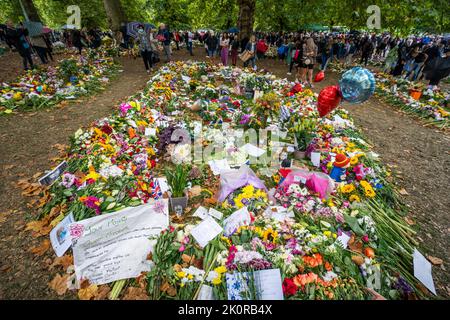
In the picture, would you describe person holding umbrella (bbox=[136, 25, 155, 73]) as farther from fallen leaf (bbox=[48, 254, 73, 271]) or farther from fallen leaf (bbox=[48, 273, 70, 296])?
fallen leaf (bbox=[48, 273, 70, 296])

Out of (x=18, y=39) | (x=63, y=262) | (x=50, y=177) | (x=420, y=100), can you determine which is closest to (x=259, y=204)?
(x=63, y=262)

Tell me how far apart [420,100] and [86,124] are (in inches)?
419

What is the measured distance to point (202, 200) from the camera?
3.48 meters

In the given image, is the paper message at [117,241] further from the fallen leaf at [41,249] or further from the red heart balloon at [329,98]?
the red heart balloon at [329,98]

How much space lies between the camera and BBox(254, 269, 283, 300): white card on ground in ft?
7.21

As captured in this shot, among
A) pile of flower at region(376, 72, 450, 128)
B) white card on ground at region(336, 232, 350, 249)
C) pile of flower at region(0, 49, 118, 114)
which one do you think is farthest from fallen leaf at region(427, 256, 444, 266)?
pile of flower at region(0, 49, 118, 114)

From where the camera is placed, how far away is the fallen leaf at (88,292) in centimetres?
226

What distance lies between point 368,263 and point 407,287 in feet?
1.23

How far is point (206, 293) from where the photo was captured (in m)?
2.23

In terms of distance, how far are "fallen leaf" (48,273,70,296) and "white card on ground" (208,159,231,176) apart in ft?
7.79

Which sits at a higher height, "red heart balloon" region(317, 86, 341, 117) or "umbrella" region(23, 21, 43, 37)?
"umbrella" region(23, 21, 43, 37)

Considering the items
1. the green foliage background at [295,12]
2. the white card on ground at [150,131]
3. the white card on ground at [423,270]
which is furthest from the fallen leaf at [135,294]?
the green foliage background at [295,12]

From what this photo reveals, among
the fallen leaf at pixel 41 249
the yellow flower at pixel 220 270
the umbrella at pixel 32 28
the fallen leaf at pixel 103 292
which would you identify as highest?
the umbrella at pixel 32 28

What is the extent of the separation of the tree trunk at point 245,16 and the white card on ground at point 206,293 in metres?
13.0
